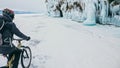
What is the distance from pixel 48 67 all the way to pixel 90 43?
15.8 ft

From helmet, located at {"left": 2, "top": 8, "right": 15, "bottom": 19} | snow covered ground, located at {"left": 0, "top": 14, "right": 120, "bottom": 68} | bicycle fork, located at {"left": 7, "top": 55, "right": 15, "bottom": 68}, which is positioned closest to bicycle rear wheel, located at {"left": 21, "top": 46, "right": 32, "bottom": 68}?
snow covered ground, located at {"left": 0, "top": 14, "right": 120, "bottom": 68}


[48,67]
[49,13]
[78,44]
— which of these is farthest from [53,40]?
[49,13]

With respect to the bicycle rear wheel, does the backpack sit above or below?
above

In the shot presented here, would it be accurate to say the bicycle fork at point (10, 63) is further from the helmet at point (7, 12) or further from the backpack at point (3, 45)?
the helmet at point (7, 12)

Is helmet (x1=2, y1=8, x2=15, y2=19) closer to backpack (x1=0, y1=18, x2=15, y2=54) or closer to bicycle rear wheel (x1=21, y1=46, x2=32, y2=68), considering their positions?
backpack (x1=0, y1=18, x2=15, y2=54)

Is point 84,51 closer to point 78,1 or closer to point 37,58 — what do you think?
point 37,58

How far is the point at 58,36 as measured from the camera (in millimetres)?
14906

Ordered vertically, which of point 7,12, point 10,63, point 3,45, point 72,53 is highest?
point 7,12

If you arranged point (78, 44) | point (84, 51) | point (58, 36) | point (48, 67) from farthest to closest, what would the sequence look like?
point (58, 36) → point (78, 44) → point (84, 51) → point (48, 67)

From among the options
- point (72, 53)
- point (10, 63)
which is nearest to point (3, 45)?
point (10, 63)

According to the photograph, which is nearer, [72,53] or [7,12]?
[7,12]

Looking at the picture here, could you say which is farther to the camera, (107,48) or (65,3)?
(65,3)

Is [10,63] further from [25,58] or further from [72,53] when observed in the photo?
[72,53]

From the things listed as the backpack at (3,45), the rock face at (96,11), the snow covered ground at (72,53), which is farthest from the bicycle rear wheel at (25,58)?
the rock face at (96,11)
